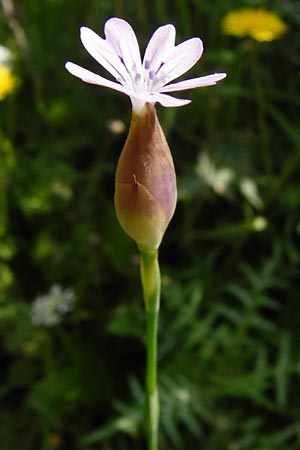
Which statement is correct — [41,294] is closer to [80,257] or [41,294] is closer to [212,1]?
[80,257]

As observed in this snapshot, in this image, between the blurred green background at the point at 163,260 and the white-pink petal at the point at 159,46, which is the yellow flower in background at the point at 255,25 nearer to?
the blurred green background at the point at 163,260

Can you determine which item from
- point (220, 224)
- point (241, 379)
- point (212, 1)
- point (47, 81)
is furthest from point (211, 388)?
point (212, 1)

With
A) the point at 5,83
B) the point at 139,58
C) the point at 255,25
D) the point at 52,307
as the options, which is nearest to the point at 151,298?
the point at 139,58

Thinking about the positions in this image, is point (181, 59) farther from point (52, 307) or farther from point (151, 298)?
point (52, 307)

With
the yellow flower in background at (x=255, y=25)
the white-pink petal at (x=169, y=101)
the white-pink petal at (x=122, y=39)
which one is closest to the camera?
the white-pink petal at (x=169, y=101)

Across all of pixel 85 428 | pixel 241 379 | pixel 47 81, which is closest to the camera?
pixel 241 379

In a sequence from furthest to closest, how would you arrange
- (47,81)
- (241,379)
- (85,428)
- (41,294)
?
(47,81), (41,294), (85,428), (241,379)

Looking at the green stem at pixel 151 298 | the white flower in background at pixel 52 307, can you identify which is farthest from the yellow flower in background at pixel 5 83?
the green stem at pixel 151 298

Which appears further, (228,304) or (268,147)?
(268,147)
